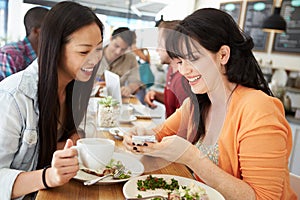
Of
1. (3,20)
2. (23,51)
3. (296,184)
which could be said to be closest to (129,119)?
(296,184)

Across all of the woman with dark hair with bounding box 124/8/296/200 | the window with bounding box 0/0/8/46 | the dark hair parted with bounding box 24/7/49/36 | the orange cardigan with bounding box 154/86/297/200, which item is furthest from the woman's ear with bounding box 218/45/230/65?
the window with bounding box 0/0/8/46

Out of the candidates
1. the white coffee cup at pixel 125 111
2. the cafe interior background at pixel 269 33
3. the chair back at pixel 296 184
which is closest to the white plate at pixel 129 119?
the white coffee cup at pixel 125 111

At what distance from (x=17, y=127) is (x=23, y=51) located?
4.41 ft

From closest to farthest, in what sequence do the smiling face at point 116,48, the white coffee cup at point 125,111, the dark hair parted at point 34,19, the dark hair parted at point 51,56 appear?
the smiling face at point 116,48, the dark hair parted at point 51,56, the white coffee cup at point 125,111, the dark hair parted at point 34,19

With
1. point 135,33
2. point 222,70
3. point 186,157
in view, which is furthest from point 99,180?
point 222,70

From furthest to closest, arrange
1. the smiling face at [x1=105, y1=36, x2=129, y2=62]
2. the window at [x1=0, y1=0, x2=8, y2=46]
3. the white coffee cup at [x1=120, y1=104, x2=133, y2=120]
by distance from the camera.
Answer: the window at [x1=0, y1=0, x2=8, y2=46], the white coffee cup at [x1=120, y1=104, x2=133, y2=120], the smiling face at [x1=105, y1=36, x2=129, y2=62]

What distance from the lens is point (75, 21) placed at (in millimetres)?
961

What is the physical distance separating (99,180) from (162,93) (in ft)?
0.93

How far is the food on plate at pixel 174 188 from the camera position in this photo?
73cm

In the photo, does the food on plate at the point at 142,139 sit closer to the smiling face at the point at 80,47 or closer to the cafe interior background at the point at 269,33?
the smiling face at the point at 80,47

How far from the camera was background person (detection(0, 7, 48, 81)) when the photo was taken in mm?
1917

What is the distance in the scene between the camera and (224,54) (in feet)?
2.98

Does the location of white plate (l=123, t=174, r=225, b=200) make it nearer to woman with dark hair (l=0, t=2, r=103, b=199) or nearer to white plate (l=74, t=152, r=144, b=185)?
white plate (l=74, t=152, r=144, b=185)

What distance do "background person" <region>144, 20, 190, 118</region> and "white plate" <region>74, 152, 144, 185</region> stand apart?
0.62 feet
